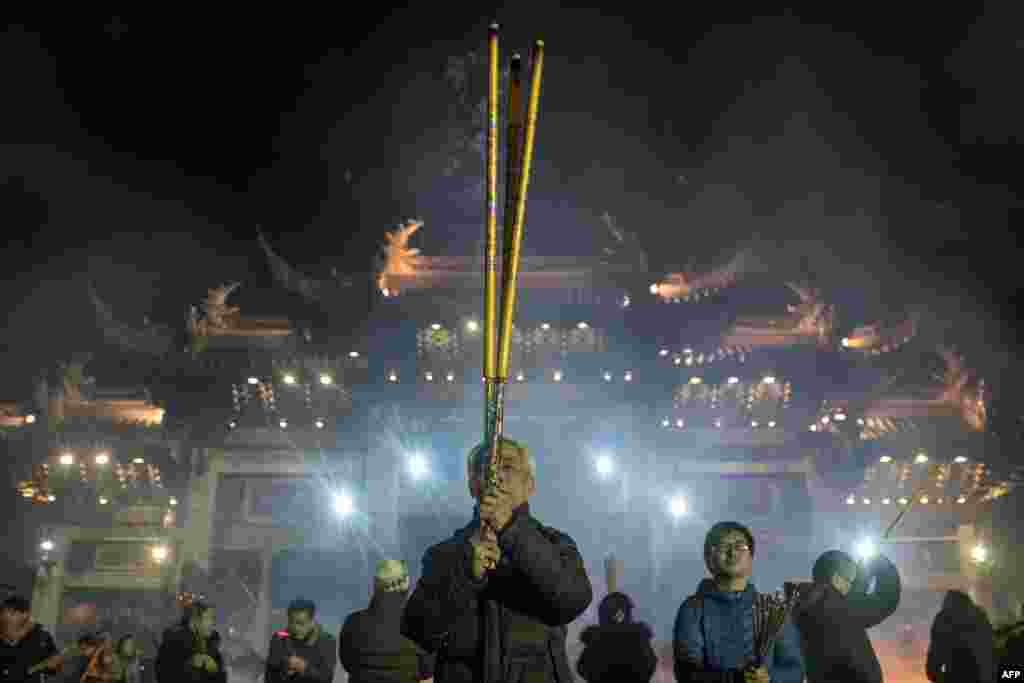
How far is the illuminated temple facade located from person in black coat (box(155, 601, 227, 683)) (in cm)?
528

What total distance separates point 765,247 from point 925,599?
7.58 meters

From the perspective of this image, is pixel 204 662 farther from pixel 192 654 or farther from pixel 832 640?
pixel 832 640

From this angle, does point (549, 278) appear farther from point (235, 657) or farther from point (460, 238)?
point (235, 657)

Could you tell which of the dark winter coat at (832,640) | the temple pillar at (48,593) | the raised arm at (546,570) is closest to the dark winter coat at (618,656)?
the dark winter coat at (832,640)

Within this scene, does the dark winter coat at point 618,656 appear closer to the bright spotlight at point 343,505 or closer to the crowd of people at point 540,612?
the crowd of people at point 540,612

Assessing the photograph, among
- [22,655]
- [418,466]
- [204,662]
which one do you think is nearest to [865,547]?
[418,466]

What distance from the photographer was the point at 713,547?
3.38m

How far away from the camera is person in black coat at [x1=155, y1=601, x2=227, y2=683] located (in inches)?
265

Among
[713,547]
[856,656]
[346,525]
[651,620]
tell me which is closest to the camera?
[713,547]

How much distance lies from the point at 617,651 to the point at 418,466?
7075 millimetres

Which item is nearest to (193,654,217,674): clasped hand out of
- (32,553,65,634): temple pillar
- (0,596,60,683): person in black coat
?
(0,596,60,683): person in black coat

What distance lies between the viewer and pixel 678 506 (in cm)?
1295

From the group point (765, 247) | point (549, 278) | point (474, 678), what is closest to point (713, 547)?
point (474, 678)

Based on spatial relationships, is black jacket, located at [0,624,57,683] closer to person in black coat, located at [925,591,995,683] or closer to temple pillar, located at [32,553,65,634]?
temple pillar, located at [32,553,65,634]
